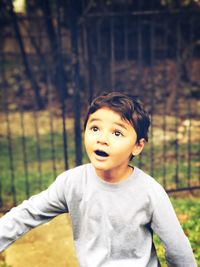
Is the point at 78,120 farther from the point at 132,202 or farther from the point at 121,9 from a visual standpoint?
the point at 121,9

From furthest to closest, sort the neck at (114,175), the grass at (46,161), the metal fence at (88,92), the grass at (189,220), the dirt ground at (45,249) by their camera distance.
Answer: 1. the grass at (46,161)
2. the metal fence at (88,92)
3. the grass at (189,220)
4. the dirt ground at (45,249)
5. the neck at (114,175)

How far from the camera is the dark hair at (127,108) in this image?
6.18 feet

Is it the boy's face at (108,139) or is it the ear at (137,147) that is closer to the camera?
the boy's face at (108,139)

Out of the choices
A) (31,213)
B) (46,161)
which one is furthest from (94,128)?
(46,161)

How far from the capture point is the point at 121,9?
27.5 ft

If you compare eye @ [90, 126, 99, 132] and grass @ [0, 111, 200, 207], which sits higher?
eye @ [90, 126, 99, 132]

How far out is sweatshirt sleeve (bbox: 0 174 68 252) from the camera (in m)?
2.00

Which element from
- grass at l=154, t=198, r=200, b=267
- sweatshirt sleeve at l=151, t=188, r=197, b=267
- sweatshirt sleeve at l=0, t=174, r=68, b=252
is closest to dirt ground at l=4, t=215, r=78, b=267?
grass at l=154, t=198, r=200, b=267

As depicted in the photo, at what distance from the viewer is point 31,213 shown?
205cm

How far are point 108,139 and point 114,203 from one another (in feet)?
0.98

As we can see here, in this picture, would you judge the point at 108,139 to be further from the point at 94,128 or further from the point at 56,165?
the point at 56,165

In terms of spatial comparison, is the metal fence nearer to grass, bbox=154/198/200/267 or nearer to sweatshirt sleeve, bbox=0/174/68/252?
grass, bbox=154/198/200/267

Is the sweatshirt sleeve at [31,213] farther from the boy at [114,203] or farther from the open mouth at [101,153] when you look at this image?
the open mouth at [101,153]

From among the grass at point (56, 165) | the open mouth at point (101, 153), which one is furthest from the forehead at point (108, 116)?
the grass at point (56, 165)
